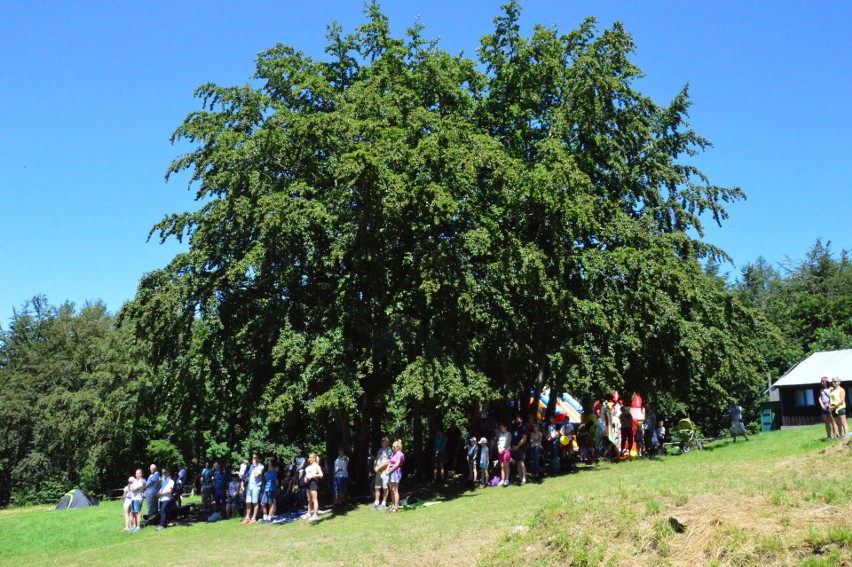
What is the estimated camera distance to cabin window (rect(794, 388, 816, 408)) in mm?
44531

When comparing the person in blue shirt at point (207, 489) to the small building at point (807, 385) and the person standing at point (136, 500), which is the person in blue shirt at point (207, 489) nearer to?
the person standing at point (136, 500)

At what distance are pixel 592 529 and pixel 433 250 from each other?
32.6 ft

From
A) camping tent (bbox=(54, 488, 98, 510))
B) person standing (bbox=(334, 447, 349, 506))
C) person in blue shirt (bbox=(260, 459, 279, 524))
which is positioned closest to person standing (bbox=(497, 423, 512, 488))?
person standing (bbox=(334, 447, 349, 506))

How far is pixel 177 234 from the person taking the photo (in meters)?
23.2

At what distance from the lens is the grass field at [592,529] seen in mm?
8633

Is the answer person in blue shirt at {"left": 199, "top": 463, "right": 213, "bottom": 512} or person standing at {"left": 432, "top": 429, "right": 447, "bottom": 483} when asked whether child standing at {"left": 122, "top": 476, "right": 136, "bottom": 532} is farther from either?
person standing at {"left": 432, "top": 429, "right": 447, "bottom": 483}

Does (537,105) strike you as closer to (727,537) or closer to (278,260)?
(278,260)

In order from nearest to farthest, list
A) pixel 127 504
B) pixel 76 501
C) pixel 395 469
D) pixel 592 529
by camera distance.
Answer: pixel 592 529
pixel 395 469
pixel 127 504
pixel 76 501

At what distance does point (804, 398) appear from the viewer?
4491cm

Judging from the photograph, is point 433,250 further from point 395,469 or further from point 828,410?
point 828,410

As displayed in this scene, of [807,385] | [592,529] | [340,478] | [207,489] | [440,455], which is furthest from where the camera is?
[807,385]

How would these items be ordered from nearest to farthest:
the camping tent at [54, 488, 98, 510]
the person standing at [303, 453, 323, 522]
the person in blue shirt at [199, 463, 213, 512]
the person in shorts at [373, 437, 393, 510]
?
the person in shorts at [373, 437, 393, 510]
the person standing at [303, 453, 323, 522]
the person in blue shirt at [199, 463, 213, 512]
the camping tent at [54, 488, 98, 510]

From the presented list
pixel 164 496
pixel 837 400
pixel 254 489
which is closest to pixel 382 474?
pixel 254 489

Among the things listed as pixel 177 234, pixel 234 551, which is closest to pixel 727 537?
pixel 234 551
